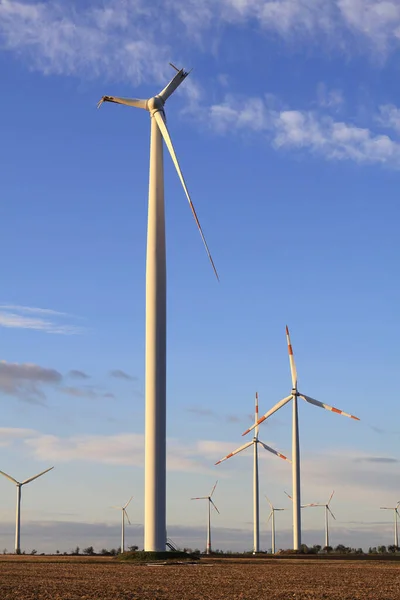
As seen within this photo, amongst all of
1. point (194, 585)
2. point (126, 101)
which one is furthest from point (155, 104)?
point (194, 585)

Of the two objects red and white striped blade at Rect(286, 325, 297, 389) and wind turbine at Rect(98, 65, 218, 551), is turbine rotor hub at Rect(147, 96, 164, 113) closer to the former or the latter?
wind turbine at Rect(98, 65, 218, 551)

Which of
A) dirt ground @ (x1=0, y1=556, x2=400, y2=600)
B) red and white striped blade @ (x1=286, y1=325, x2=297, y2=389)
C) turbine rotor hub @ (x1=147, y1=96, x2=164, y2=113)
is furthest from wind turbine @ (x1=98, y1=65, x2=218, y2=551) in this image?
red and white striped blade @ (x1=286, y1=325, x2=297, y2=389)

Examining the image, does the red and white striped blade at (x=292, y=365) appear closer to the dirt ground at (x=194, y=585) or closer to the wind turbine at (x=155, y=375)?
the wind turbine at (x=155, y=375)

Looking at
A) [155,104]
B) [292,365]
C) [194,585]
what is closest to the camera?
[194,585]

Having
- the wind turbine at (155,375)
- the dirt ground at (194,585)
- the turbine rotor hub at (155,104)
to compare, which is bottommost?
the dirt ground at (194,585)

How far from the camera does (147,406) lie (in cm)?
7262

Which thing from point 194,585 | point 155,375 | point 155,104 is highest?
point 155,104

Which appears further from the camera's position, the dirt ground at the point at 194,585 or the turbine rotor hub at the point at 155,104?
the turbine rotor hub at the point at 155,104

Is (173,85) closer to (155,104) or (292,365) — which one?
(155,104)

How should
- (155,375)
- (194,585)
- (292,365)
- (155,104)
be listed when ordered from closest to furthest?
(194,585) < (155,375) < (155,104) < (292,365)

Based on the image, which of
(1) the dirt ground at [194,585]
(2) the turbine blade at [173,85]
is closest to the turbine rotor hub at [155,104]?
(2) the turbine blade at [173,85]

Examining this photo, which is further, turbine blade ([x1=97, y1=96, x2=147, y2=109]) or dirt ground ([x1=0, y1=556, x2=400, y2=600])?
turbine blade ([x1=97, y1=96, x2=147, y2=109])

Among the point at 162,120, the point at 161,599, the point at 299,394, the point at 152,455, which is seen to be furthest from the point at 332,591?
the point at 299,394

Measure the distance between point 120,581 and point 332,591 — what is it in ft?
37.4
